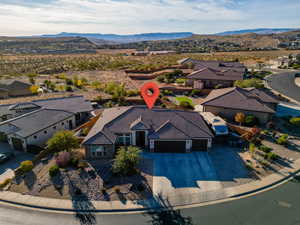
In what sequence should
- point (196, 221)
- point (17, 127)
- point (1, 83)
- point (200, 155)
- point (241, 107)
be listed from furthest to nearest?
point (1, 83) → point (241, 107) → point (17, 127) → point (200, 155) → point (196, 221)

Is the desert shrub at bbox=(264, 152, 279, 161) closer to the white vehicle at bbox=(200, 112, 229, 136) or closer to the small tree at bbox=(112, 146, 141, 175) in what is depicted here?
the white vehicle at bbox=(200, 112, 229, 136)

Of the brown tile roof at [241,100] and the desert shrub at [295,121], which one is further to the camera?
the brown tile roof at [241,100]

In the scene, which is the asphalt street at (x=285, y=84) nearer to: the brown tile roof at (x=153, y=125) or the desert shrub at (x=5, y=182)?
the brown tile roof at (x=153, y=125)

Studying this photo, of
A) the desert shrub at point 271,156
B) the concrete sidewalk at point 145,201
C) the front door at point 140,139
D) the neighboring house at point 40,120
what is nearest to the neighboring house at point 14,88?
the neighboring house at point 40,120

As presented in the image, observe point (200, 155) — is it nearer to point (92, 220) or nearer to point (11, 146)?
point (92, 220)

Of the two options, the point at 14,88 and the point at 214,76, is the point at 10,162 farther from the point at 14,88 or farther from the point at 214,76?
the point at 214,76

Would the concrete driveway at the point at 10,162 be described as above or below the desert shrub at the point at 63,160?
below

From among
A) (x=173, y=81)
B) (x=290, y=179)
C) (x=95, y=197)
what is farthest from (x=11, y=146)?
(x=173, y=81)

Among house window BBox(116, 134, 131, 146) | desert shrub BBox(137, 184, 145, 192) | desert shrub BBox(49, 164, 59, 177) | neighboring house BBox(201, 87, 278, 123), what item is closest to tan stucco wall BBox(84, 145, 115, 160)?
house window BBox(116, 134, 131, 146)
